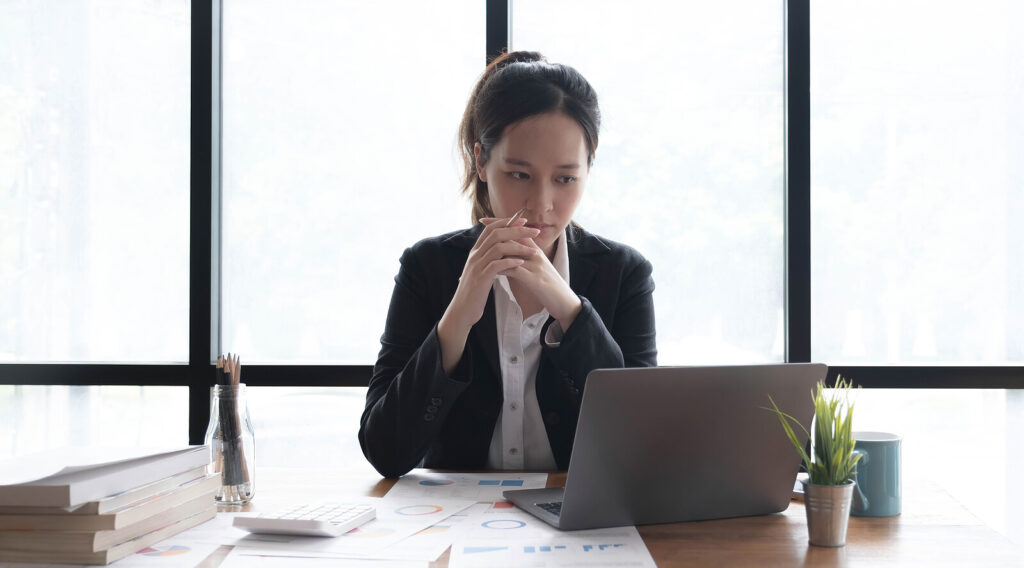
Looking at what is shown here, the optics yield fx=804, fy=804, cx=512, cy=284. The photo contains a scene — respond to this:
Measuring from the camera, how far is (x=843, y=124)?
2.51 metres

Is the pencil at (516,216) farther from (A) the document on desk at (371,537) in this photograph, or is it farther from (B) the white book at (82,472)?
(B) the white book at (82,472)

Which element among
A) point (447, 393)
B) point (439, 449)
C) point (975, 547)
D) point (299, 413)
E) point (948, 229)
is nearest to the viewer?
point (975, 547)

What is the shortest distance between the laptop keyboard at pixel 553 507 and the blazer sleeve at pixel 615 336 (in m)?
0.33

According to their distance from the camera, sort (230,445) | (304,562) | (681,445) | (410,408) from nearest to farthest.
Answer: (304,562) < (681,445) < (230,445) < (410,408)

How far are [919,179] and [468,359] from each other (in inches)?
69.1

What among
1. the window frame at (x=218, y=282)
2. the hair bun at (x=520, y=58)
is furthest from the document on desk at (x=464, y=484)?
the window frame at (x=218, y=282)

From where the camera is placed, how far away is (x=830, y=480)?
36.8 inches

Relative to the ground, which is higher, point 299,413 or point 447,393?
point 447,393

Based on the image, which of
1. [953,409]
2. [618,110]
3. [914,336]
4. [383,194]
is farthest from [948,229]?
[383,194]

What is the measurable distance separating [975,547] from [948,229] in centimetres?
181

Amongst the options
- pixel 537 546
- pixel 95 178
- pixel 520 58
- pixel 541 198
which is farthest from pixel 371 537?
pixel 95 178

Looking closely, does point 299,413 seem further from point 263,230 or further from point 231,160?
point 231,160

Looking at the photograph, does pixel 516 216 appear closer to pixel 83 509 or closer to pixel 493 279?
pixel 493 279

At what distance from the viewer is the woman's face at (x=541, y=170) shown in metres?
1.49
